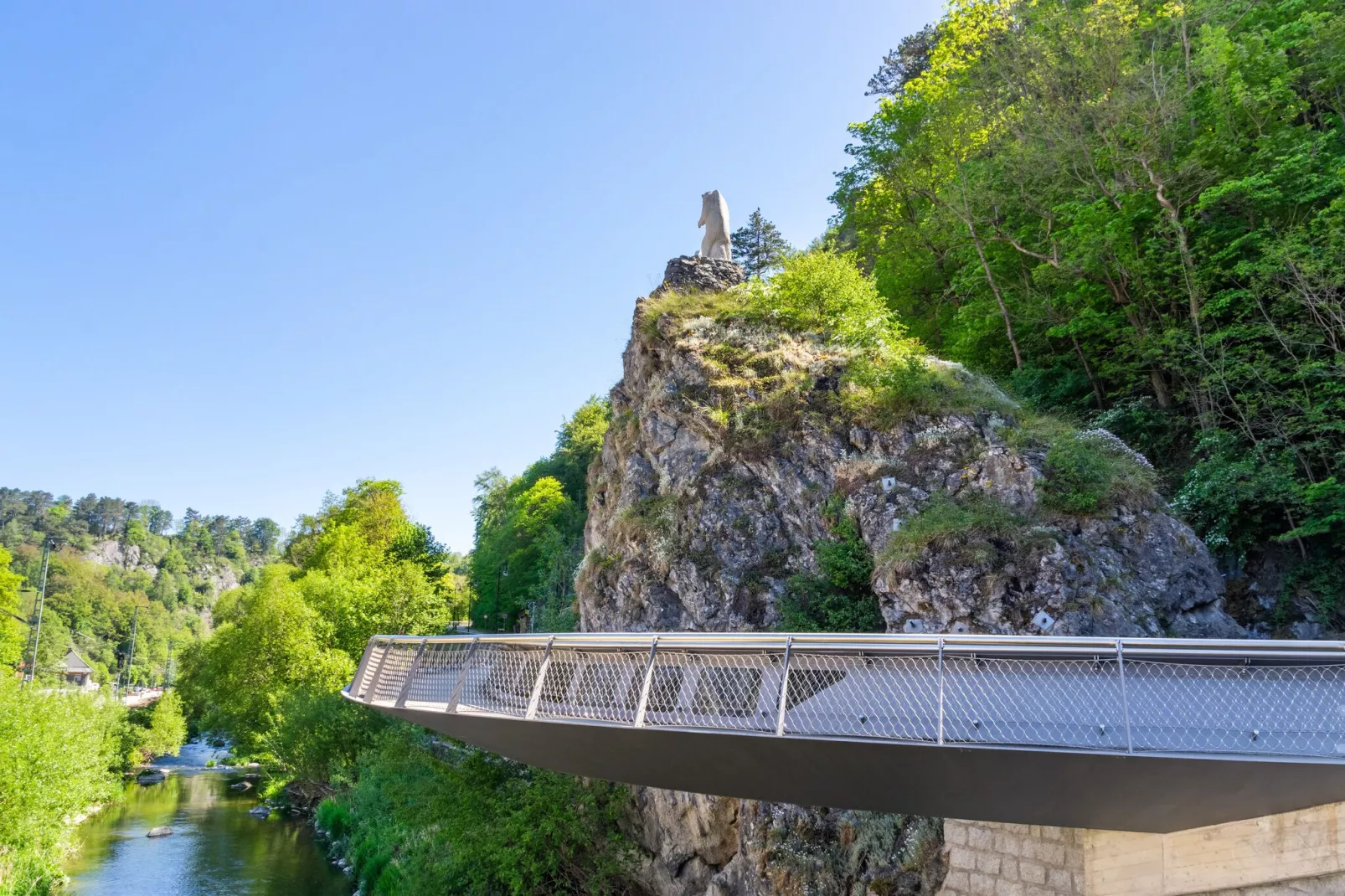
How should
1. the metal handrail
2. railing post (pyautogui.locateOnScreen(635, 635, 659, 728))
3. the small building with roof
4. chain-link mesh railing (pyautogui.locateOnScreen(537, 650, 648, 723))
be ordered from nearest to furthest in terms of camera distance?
the metal handrail, railing post (pyautogui.locateOnScreen(635, 635, 659, 728)), chain-link mesh railing (pyautogui.locateOnScreen(537, 650, 648, 723)), the small building with roof

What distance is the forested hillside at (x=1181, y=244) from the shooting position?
13.6 meters

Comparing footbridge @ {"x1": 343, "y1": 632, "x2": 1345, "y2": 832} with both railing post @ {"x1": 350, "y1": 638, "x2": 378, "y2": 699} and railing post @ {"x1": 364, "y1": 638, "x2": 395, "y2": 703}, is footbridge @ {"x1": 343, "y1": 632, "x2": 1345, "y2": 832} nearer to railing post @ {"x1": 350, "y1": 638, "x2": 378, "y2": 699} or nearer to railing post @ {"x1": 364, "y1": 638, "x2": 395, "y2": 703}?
railing post @ {"x1": 364, "y1": 638, "x2": 395, "y2": 703}

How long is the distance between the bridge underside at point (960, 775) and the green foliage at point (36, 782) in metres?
18.9

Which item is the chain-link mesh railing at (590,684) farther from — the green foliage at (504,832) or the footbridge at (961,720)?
the green foliage at (504,832)

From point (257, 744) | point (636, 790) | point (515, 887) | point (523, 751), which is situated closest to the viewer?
point (523, 751)

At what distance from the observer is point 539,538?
44.2m

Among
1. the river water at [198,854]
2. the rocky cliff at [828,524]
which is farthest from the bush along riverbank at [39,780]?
the rocky cliff at [828,524]

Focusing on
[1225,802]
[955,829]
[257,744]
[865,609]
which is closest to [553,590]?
[257,744]

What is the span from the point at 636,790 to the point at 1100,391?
13.8 meters

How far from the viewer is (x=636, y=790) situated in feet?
55.1

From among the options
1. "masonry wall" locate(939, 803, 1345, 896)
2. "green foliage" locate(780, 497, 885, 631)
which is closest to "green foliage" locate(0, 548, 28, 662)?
"green foliage" locate(780, 497, 885, 631)

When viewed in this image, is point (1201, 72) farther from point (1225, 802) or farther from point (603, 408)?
point (603, 408)

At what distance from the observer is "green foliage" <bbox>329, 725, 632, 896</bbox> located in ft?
52.4

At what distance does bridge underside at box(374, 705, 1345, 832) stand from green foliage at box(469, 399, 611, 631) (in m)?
19.5
